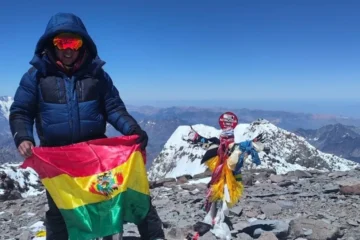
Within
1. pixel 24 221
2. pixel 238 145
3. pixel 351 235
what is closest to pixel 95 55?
pixel 238 145

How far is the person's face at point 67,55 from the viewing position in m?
4.96

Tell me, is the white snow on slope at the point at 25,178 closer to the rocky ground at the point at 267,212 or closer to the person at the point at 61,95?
the rocky ground at the point at 267,212

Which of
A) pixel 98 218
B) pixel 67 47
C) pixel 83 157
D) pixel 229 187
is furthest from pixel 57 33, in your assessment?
pixel 229 187

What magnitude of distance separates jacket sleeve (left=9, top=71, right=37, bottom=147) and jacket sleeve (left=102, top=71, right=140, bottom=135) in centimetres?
97

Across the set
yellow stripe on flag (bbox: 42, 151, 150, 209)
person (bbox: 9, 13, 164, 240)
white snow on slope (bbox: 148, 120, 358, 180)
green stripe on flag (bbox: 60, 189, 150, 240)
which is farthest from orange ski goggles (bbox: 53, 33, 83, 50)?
white snow on slope (bbox: 148, 120, 358, 180)

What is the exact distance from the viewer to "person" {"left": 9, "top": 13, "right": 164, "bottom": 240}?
484 cm

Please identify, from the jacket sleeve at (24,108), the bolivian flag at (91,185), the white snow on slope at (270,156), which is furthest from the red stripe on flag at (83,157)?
the white snow on slope at (270,156)

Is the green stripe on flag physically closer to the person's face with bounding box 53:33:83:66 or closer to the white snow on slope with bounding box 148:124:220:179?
the person's face with bounding box 53:33:83:66

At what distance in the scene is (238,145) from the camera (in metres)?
7.83

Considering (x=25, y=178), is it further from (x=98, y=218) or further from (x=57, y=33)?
(x=57, y=33)

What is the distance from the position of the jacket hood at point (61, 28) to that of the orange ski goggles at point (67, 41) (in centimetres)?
7

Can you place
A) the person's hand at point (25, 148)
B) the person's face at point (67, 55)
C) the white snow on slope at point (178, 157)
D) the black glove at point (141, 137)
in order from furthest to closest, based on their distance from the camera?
1. the white snow on slope at point (178, 157)
2. the black glove at point (141, 137)
3. the person's face at point (67, 55)
4. the person's hand at point (25, 148)

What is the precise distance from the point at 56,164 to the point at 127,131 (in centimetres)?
109

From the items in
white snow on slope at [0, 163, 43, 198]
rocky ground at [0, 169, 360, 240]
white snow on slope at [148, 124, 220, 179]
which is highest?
rocky ground at [0, 169, 360, 240]
